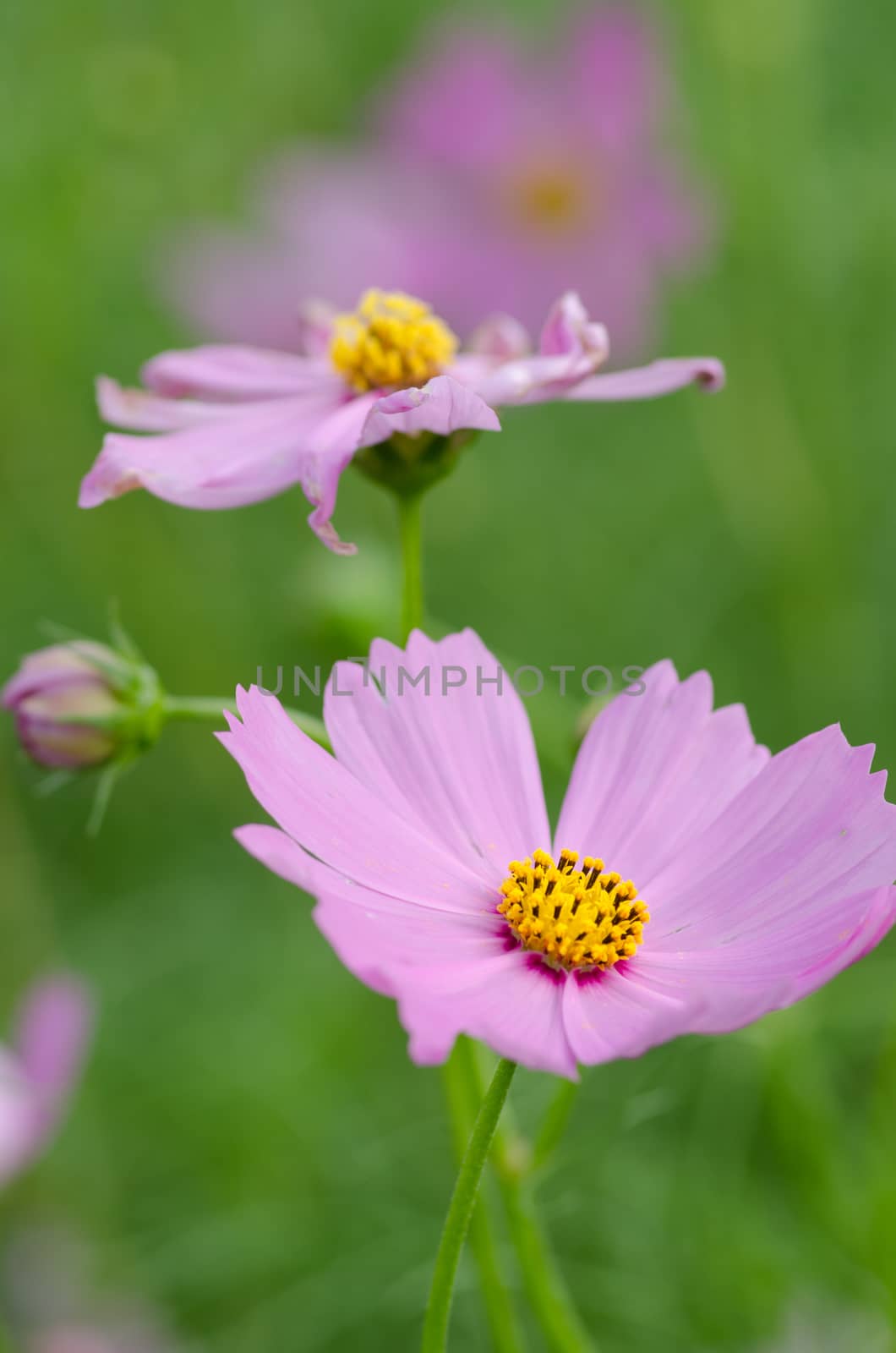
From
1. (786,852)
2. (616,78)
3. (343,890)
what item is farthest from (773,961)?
(616,78)

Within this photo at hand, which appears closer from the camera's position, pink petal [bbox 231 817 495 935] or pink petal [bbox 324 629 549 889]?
pink petal [bbox 231 817 495 935]

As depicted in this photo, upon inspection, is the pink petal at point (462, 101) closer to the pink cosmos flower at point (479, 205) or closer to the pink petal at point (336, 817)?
the pink cosmos flower at point (479, 205)

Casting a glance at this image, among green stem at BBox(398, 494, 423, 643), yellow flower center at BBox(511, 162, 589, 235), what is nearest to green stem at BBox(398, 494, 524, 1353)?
green stem at BBox(398, 494, 423, 643)

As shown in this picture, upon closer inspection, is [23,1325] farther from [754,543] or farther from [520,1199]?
[754,543]

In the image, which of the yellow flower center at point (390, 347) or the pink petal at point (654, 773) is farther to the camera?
the yellow flower center at point (390, 347)

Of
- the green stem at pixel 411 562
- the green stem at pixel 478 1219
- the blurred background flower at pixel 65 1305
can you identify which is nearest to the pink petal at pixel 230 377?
the green stem at pixel 411 562

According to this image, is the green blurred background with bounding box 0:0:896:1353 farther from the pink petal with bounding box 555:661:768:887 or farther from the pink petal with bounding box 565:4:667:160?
Answer: the pink petal with bounding box 555:661:768:887

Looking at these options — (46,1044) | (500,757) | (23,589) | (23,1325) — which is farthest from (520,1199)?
(23,589)
